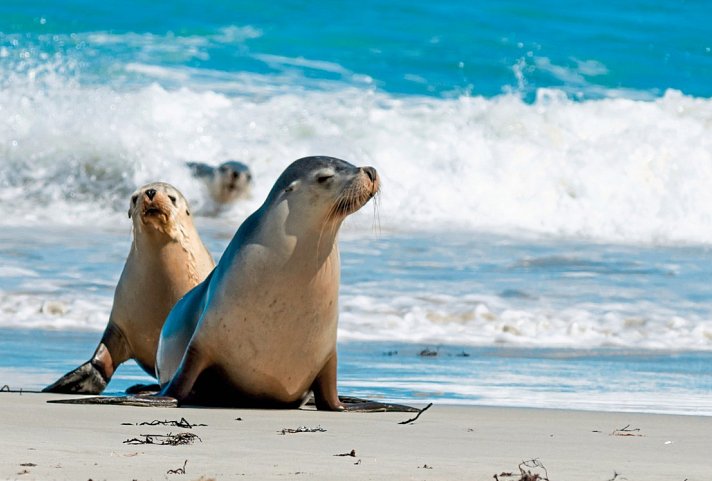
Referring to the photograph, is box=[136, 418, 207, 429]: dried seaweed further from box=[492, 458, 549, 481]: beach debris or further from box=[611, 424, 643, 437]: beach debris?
box=[611, 424, 643, 437]: beach debris

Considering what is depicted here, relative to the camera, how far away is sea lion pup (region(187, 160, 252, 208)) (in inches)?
730

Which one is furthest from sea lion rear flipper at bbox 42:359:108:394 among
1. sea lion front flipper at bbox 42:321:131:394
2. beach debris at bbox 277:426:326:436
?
beach debris at bbox 277:426:326:436

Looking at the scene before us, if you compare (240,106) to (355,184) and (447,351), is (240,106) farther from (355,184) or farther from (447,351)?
(355,184)

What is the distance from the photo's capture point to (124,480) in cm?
347

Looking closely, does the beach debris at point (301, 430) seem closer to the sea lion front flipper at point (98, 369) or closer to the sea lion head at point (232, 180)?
the sea lion front flipper at point (98, 369)

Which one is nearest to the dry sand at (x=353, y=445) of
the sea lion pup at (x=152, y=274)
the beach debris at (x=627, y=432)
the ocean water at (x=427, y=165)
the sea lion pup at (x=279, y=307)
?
the beach debris at (x=627, y=432)

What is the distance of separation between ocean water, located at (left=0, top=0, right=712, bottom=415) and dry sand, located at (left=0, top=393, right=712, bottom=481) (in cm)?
100

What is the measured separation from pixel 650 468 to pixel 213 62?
22123 mm

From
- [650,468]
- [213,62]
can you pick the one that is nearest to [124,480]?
[650,468]

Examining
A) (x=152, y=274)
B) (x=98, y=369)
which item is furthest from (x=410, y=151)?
(x=98, y=369)

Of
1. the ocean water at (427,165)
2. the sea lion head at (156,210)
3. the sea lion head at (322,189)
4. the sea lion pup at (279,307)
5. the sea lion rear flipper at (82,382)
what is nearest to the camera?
the sea lion head at (322,189)

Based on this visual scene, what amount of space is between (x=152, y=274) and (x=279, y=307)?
171 cm

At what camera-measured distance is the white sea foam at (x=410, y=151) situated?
59.9 feet

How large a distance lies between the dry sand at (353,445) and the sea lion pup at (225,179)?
12.4 m
